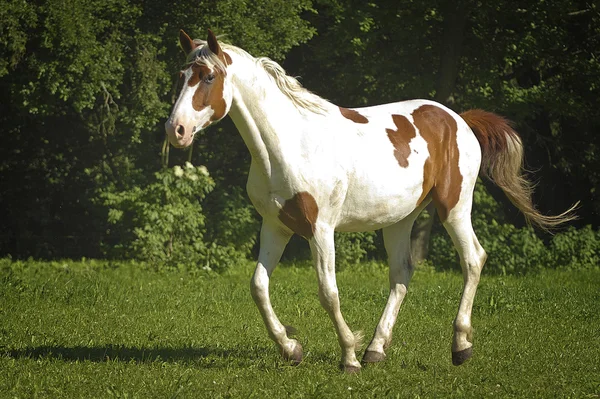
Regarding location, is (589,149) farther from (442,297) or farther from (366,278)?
(442,297)

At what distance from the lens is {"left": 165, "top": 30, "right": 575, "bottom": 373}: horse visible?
631 centimetres

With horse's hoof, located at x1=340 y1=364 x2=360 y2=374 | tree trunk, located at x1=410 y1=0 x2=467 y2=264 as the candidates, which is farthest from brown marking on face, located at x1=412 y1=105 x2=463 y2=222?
tree trunk, located at x1=410 y1=0 x2=467 y2=264

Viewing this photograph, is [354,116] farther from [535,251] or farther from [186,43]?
[535,251]

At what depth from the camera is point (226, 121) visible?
703 inches

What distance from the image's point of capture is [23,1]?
1359cm

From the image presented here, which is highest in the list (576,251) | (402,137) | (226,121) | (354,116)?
(354,116)

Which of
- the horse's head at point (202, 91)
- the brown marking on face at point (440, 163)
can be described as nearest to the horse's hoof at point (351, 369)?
the brown marking on face at point (440, 163)

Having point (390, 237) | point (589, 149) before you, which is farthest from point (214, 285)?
point (589, 149)

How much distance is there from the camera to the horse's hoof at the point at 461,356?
703 centimetres

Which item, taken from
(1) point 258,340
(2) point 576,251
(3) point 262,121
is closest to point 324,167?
(3) point 262,121

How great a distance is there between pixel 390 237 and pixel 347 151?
1288 mm

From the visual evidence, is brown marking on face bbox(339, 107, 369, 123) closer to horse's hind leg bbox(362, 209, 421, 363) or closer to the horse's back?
the horse's back

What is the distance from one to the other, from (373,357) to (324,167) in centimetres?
166

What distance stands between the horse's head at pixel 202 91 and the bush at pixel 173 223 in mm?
8581
